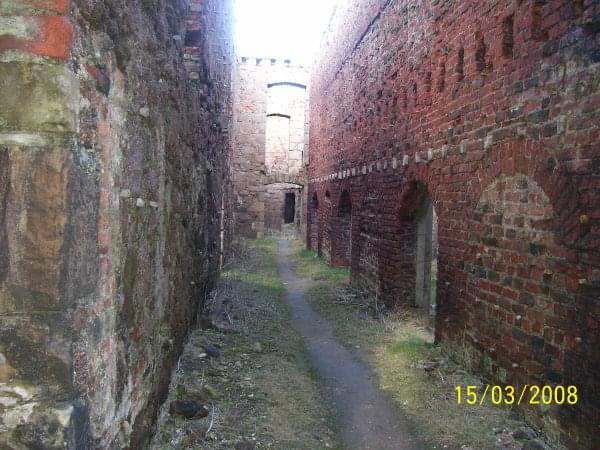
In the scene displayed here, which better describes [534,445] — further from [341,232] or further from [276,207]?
[276,207]

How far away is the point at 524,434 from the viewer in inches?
138

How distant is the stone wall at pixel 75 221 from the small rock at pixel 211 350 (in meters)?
1.83

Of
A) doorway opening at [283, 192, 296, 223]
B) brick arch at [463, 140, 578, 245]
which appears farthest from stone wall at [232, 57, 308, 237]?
brick arch at [463, 140, 578, 245]

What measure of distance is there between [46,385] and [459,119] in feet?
14.5

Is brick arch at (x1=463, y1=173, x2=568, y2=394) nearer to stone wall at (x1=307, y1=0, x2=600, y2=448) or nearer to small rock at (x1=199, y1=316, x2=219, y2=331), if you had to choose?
stone wall at (x1=307, y1=0, x2=600, y2=448)

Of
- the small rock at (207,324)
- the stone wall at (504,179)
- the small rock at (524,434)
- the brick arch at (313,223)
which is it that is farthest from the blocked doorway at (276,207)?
the small rock at (524,434)

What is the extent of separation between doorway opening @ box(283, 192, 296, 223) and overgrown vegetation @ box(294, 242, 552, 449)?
21.4 meters

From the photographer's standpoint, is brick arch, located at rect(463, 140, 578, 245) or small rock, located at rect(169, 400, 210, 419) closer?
brick arch, located at rect(463, 140, 578, 245)

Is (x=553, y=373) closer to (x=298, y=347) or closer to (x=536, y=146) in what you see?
(x=536, y=146)

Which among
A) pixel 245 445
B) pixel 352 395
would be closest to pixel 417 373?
pixel 352 395

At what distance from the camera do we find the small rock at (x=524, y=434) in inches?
137

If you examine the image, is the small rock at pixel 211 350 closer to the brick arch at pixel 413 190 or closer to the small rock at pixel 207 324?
the small rock at pixel 207 324

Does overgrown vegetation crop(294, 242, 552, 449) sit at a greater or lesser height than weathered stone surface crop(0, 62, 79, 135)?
lesser

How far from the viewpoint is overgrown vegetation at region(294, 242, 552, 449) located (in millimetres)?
3637
